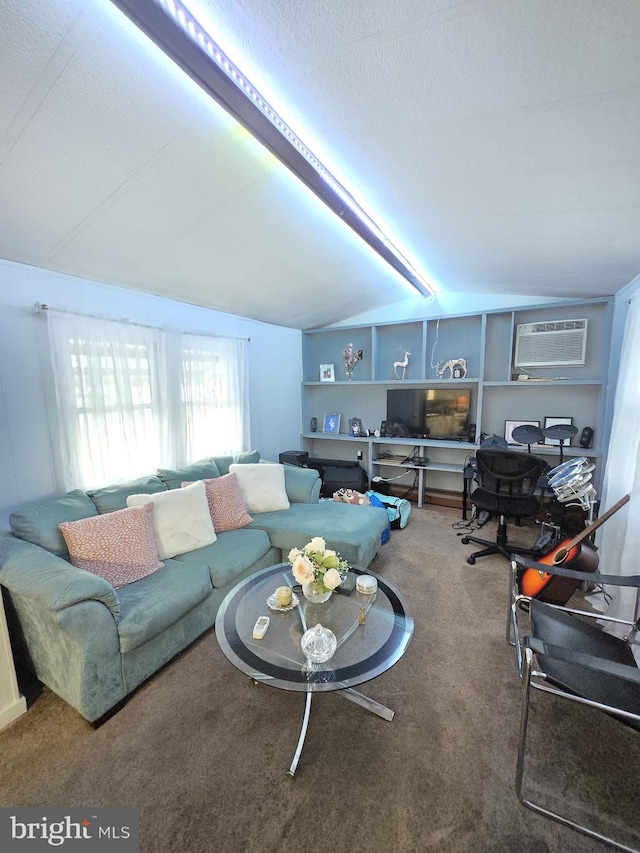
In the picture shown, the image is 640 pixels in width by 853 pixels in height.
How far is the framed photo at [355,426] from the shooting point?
182 inches

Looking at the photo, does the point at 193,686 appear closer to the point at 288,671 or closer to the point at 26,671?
the point at 288,671

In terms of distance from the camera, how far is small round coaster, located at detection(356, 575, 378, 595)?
1.73 m

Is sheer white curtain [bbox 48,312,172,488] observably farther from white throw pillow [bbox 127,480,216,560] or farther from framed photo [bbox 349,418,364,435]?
framed photo [bbox 349,418,364,435]

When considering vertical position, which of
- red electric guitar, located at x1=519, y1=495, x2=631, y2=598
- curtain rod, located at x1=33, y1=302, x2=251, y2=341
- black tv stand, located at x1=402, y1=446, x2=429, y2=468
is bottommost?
red electric guitar, located at x1=519, y1=495, x2=631, y2=598

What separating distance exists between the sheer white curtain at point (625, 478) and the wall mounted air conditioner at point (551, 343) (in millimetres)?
1010

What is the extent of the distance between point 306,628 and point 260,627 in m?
0.21

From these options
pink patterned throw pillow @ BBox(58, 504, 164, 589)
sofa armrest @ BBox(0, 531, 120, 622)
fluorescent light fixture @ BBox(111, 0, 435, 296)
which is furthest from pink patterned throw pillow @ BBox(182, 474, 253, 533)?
fluorescent light fixture @ BBox(111, 0, 435, 296)

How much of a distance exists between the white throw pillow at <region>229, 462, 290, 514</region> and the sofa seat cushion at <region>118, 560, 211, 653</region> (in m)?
0.86

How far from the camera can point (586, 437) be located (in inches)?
134

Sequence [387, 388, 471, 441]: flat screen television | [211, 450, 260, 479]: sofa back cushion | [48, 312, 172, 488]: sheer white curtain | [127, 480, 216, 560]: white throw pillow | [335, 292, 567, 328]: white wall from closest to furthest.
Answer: [127, 480, 216, 560]: white throw pillow → [48, 312, 172, 488]: sheer white curtain → [211, 450, 260, 479]: sofa back cushion → [335, 292, 567, 328]: white wall → [387, 388, 471, 441]: flat screen television

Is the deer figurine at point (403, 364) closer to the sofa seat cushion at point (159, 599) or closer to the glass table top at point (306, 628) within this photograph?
the glass table top at point (306, 628)

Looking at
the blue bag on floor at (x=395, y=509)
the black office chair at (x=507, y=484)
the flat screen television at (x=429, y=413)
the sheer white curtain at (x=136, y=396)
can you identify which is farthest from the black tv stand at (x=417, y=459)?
the sheer white curtain at (x=136, y=396)

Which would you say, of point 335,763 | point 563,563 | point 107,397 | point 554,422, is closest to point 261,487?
point 107,397

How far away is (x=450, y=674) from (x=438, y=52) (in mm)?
2467
